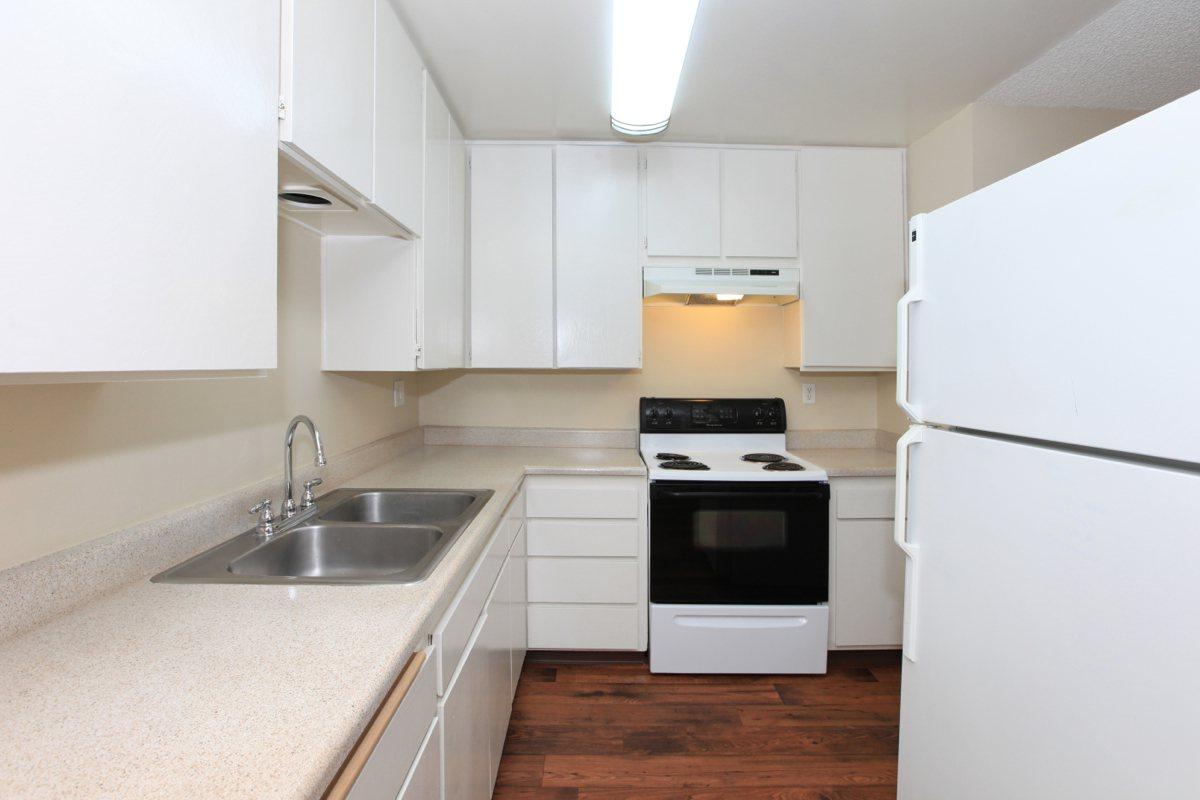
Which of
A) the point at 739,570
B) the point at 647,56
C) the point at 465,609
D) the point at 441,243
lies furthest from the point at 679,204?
the point at 465,609

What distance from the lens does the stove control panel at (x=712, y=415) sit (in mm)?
2760

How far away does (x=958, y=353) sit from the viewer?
1145 millimetres

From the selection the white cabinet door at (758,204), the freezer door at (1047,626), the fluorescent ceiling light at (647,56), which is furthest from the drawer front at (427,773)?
the white cabinet door at (758,204)

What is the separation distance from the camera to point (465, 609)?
1270 mm

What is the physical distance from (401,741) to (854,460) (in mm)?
2247

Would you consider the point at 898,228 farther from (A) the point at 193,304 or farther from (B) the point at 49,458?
(B) the point at 49,458

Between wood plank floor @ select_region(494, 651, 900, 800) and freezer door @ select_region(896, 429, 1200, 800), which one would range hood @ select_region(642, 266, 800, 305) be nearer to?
freezer door @ select_region(896, 429, 1200, 800)

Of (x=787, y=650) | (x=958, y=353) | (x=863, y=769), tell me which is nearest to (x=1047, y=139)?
(x=958, y=353)

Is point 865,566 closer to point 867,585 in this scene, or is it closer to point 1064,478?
point 867,585

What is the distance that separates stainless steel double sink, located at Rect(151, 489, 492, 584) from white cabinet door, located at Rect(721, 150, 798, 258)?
166 cm

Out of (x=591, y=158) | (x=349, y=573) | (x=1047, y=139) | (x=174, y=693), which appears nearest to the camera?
(x=174, y=693)

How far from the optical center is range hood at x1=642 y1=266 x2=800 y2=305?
2.49 meters

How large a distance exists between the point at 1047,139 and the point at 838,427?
4.90 ft

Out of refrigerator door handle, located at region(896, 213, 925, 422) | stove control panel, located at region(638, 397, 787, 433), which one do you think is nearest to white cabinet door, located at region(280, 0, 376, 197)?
refrigerator door handle, located at region(896, 213, 925, 422)
